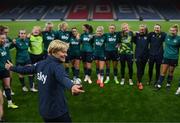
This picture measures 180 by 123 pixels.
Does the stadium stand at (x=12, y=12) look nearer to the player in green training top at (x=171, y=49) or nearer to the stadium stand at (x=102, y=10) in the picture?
the stadium stand at (x=102, y=10)

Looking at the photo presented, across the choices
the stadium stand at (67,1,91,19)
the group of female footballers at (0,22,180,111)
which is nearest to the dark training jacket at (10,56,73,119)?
the group of female footballers at (0,22,180,111)

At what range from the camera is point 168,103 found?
1020 centimetres

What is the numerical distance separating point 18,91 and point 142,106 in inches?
177

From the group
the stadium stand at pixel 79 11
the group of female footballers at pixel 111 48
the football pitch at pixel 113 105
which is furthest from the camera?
the stadium stand at pixel 79 11

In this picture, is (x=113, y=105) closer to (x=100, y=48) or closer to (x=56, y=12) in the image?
(x=100, y=48)

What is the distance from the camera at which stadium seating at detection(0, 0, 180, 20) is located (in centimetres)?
3277

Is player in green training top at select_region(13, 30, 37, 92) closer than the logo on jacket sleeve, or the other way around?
the logo on jacket sleeve

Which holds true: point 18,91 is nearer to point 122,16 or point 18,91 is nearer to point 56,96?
point 56,96

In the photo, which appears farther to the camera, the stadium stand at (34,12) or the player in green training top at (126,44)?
the stadium stand at (34,12)

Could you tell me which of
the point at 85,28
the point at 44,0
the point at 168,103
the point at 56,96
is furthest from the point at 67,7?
the point at 56,96

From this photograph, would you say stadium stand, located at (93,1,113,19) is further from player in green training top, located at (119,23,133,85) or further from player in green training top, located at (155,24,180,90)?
player in green training top, located at (155,24,180,90)

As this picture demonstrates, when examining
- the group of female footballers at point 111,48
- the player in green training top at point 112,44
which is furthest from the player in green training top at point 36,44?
the player in green training top at point 112,44

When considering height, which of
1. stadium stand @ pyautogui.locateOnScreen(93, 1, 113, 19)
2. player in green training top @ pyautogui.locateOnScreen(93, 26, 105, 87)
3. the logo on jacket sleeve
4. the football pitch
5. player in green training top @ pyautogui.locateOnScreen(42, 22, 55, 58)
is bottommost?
stadium stand @ pyautogui.locateOnScreen(93, 1, 113, 19)

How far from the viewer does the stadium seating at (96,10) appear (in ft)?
108
